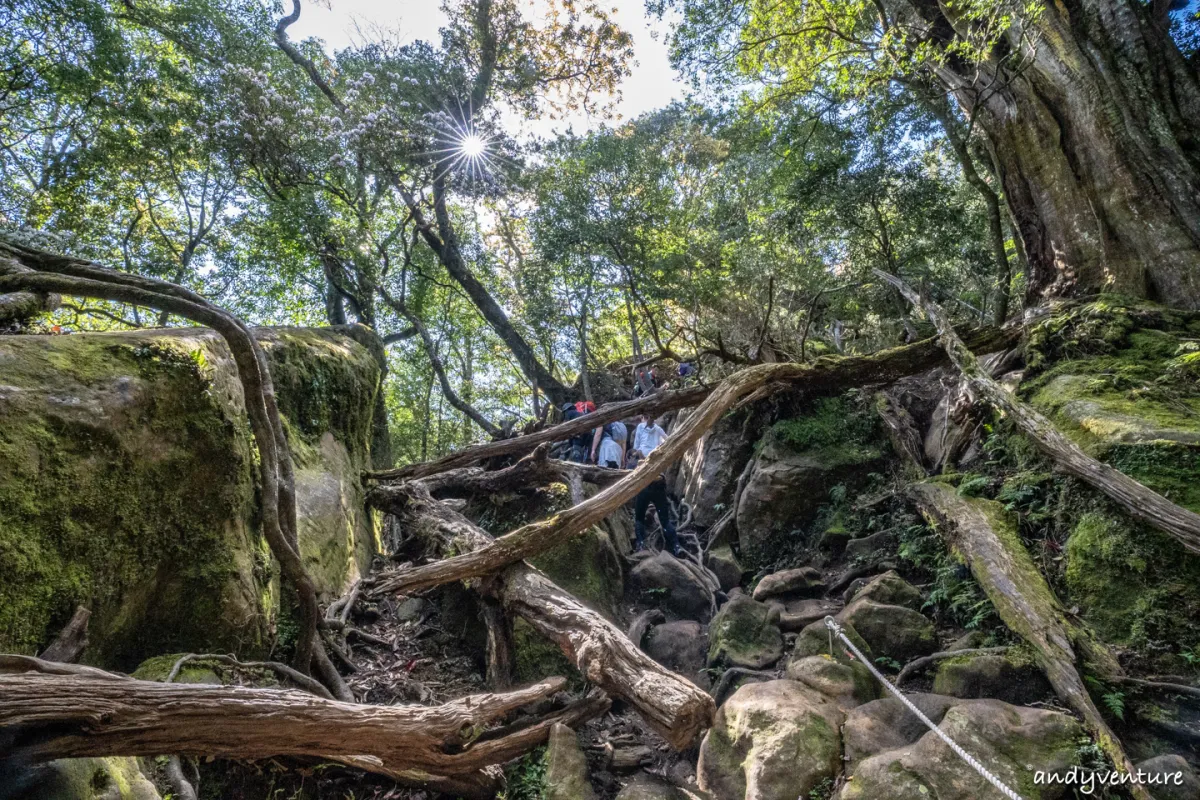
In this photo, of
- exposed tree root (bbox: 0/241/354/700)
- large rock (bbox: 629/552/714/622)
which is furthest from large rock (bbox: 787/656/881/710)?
exposed tree root (bbox: 0/241/354/700)

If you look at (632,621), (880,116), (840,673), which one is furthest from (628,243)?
(840,673)

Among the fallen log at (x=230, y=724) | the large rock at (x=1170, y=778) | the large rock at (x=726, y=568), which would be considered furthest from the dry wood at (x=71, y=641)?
the large rock at (x=726, y=568)

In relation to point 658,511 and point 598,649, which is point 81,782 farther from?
point 658,511

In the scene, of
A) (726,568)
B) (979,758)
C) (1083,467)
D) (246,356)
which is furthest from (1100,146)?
(246,356)

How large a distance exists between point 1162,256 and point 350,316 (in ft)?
46.9

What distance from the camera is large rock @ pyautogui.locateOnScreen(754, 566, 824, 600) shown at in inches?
231

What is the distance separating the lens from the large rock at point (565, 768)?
3389 millimetres

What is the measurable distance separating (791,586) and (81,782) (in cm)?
568

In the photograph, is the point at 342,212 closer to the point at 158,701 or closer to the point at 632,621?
the point at 632,621

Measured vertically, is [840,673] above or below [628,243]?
below

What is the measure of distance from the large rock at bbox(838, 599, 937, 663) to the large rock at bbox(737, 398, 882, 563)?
2.45m

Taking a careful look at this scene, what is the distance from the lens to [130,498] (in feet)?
10.1

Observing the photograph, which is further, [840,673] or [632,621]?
[632,621]

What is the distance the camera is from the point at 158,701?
2143mm
